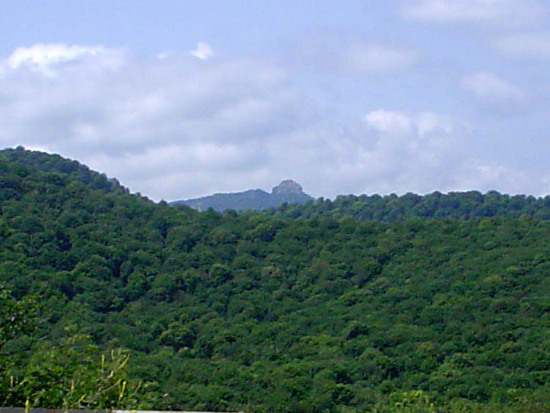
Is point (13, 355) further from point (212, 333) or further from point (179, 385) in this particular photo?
point (212, 333)

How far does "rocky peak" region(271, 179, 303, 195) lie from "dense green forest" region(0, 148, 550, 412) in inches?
1402

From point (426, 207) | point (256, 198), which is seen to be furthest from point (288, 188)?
point (426, 207)

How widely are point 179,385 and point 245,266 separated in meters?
14.7

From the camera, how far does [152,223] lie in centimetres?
3591

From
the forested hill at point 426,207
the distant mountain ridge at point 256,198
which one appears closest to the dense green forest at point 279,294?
the forested hill at point 426,207

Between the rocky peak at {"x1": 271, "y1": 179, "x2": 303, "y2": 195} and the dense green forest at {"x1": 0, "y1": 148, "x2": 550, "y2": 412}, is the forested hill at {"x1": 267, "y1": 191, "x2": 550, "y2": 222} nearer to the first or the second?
the dense green forest at {"x1": 0, "y1": 148, "x2": 550, "y2": 412}

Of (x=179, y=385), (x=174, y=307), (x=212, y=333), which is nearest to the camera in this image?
(x=179, y=385)

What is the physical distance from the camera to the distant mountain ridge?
70.9m

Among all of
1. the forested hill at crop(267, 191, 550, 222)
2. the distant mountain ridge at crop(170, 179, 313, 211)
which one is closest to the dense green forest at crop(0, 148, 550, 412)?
the forested hill at crop(267, 191, 550, 222)

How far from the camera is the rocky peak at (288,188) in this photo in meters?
77.1

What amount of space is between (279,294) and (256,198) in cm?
4265

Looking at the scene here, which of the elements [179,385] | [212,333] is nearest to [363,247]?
[212,333]

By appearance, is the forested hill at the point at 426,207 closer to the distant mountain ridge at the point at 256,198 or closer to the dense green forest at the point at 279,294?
the dense green forest at the point at 279,294

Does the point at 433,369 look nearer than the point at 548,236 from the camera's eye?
Yes
